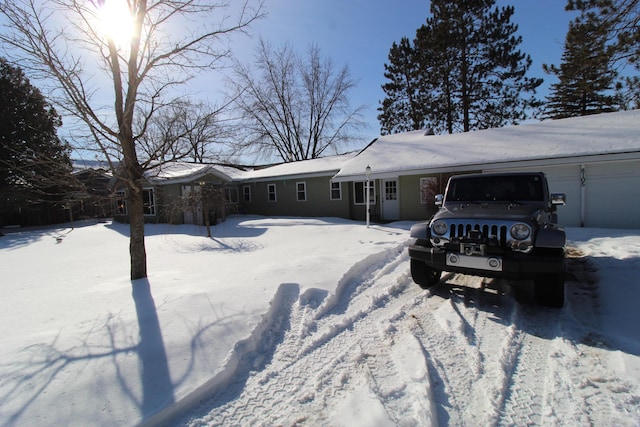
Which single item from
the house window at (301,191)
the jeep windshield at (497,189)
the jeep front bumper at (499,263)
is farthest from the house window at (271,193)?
the jeep front bumper at (499,263)

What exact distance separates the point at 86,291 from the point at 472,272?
6.24 m

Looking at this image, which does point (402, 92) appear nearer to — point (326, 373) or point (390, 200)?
point (390, 200)

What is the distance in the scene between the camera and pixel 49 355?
2.95 m

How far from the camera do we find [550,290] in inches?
156

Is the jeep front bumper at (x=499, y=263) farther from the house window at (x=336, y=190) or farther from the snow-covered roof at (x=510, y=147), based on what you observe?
the house window at (x=336, y=190)

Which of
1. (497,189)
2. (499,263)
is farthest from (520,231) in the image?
(497,189)

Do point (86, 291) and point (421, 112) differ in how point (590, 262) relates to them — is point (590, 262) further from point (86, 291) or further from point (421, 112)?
point (421, 112)

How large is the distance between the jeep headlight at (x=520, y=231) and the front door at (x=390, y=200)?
11005mm

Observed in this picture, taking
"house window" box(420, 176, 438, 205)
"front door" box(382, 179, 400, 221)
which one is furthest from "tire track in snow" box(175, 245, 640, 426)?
"front door" box(382, 179, 400, 221)

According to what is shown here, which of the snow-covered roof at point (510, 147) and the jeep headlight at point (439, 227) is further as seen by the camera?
→ the snow-covered roof at point (510, 147)

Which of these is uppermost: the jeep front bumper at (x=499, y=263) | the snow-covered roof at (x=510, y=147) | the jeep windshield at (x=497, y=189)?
the snow-covered roof at (x=510, y=147)

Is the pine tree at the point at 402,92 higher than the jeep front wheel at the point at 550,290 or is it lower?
higher

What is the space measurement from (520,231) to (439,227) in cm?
101

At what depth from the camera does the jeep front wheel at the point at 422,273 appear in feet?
16.3
